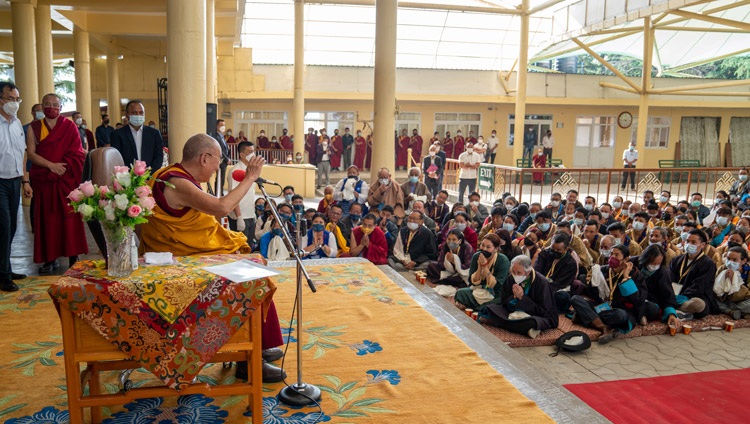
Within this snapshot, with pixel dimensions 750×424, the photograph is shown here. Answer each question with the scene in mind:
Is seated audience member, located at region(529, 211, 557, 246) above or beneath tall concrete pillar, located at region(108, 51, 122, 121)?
beneath

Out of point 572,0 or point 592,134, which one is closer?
point 572,0

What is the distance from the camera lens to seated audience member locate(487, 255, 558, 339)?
20.9 ft

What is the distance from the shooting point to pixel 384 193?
10656 mm

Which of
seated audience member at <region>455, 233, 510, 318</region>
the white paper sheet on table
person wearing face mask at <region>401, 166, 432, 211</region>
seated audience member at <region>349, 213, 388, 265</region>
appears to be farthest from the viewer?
person wearing face mask at <region>401, 166, 432, 211</region>

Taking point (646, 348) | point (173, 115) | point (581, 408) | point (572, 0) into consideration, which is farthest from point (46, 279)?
point (572, 0)

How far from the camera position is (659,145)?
26391 mm

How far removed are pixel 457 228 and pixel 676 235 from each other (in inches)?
142

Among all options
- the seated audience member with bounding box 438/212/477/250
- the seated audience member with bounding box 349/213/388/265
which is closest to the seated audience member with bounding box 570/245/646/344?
the seated audience member with bounding box 438/212/477/250

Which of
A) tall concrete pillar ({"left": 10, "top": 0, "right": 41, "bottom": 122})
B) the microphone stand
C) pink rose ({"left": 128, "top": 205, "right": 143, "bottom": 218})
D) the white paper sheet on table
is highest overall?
tall concrete pillar ({"left": 10, "top": 0, "right": 41, "bottom": 122})

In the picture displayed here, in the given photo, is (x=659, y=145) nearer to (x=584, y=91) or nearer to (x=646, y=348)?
(x=584, y=91)

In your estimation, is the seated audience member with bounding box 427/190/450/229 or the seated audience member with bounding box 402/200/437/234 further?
the seated audience member with bounding box 427/190/450/229

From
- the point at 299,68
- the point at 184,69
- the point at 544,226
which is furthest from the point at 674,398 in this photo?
the point at 299,68

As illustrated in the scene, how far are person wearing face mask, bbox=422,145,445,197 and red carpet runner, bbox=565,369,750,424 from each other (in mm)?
9000

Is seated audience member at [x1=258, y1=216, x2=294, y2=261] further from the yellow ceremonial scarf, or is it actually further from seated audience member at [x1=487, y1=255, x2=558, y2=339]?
the yellow ceremonial scarf
